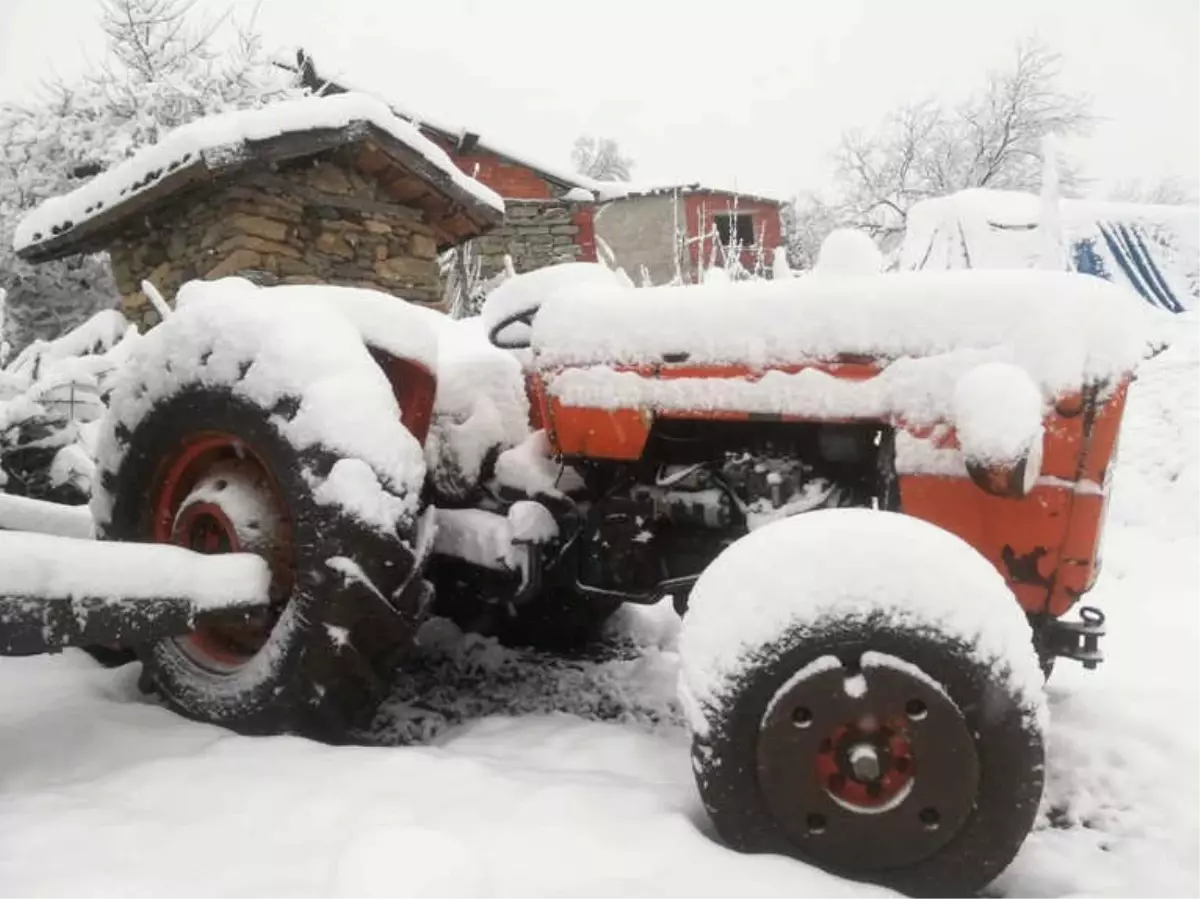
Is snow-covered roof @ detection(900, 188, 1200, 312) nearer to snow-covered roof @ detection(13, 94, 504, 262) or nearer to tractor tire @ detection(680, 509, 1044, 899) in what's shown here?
snow-covered roof @ detection(13, 94, 504, 262)

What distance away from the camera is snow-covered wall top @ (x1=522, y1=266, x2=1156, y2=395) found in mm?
1741

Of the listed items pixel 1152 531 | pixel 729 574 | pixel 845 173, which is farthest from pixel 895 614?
pixel 845 173

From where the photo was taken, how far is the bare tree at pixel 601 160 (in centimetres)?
4075

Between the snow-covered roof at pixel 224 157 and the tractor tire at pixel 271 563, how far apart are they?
454cm

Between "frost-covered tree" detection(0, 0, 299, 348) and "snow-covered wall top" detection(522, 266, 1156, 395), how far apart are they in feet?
36.5

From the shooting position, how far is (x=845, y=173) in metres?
29.6

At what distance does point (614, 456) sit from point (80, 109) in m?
14.2

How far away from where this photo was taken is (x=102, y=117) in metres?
13.0

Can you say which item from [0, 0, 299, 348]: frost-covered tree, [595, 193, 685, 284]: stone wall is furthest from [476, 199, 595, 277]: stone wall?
[595, 193, 685, 284]: stone wall

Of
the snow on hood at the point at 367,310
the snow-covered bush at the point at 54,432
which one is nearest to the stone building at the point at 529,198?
the snow-covered bush at the point at 54,432

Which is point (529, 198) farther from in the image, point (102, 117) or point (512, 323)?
point (512, 323)

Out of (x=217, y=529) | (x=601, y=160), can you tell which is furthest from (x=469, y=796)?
(x=601, y=160)

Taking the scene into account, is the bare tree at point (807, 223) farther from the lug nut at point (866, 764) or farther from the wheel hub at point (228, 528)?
the lug nut at point (866, 764)

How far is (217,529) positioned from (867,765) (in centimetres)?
169
